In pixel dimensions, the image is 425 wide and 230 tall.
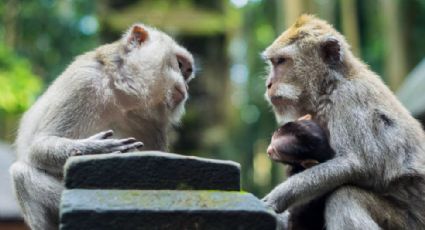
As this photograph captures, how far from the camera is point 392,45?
22.0 metres

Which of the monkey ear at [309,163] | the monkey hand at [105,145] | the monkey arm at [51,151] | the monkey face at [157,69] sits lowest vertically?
A: the monkey ear at [309,163]

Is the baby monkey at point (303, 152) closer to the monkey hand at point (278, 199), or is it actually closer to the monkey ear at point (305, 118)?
the monkey ear at point (305, 118)

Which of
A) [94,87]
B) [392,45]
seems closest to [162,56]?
[94,87]

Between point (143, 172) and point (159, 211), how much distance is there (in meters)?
0.31

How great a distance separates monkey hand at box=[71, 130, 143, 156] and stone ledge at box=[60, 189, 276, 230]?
43.0 inches

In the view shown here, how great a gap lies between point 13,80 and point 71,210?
1443 centimetres

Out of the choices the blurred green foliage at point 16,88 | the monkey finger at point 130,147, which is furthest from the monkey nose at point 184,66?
the blurred green foliage at point 16,88

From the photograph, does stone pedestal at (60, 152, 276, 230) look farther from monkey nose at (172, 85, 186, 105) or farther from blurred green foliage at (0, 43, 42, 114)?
blurred green foliage at (0, 43, 42, 114)

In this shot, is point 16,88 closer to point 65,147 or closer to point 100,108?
point 100,108

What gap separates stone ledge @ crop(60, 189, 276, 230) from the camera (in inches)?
142

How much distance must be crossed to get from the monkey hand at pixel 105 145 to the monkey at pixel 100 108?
0.23m

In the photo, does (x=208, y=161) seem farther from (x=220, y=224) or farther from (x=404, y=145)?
(x=404, y=145)

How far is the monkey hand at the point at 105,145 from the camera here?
194 inches

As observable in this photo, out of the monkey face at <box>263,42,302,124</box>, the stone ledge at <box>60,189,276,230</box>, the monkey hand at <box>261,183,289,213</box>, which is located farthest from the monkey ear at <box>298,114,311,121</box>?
the stone ledge at <box>60,189,276,230</box>
